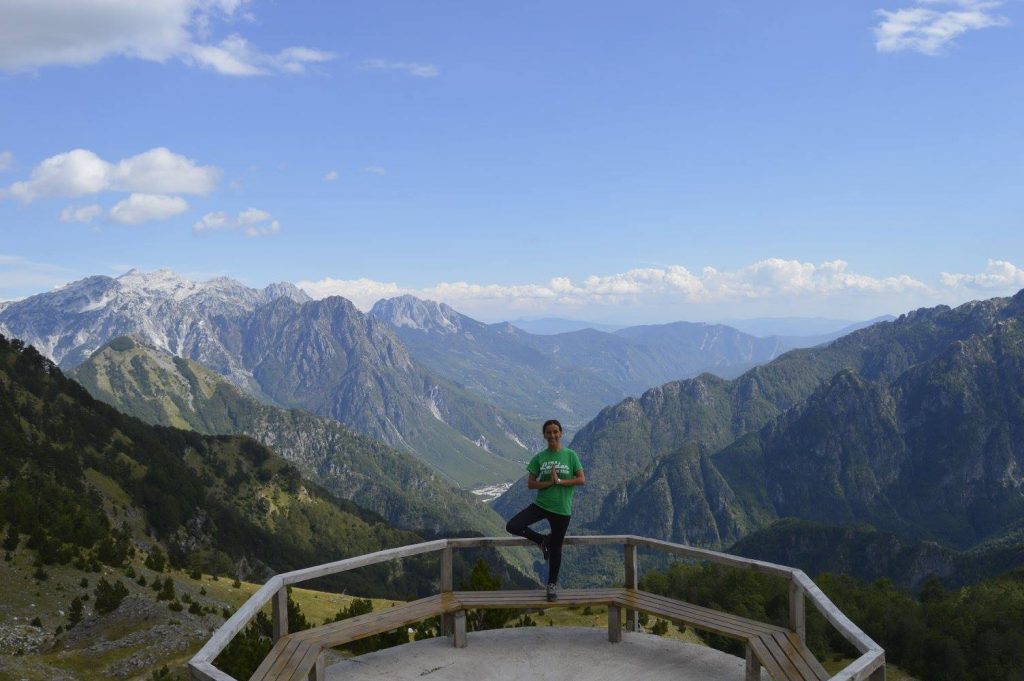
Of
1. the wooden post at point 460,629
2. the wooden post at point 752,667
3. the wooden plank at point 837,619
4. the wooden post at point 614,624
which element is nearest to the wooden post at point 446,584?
the wooden post at point 460,629

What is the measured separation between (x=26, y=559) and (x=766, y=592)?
38.9 m

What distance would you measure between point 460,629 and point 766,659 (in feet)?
15.1

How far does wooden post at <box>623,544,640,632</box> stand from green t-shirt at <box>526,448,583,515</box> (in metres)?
1.38

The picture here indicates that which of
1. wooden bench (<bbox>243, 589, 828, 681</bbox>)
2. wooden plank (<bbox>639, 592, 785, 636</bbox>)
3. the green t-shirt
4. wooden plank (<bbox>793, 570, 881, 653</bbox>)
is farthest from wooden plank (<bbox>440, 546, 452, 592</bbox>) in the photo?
wooden plank (<bbox>793, 570, 881, 653</bbox>)

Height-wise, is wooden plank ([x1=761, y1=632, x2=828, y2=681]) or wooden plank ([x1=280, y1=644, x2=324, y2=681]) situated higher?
wooden plank ([x1=280, y1=644, x2=324, y2=681])

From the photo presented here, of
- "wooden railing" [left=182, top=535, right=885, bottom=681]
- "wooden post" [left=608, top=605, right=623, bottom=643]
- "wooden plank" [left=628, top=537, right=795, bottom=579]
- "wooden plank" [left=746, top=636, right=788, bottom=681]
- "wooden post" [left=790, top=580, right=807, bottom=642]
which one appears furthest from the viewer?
"wooden post" [left=608, top=605, right=623, bottom=643]

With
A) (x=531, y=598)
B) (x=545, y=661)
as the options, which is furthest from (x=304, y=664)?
(x=531, y=598)

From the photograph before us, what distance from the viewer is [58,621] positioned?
101 feet

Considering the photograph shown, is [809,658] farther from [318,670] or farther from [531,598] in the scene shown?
[318,670]

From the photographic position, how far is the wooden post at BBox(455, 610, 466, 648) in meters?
11.5

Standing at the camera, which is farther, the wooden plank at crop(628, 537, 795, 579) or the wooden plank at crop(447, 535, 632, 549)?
the wooden plank at crop(447, 535, 632, 549)

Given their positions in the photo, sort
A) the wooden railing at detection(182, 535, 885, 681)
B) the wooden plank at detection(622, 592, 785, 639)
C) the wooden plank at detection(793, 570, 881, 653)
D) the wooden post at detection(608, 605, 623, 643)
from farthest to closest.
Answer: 1. the wooden post at detection(608, 605, 623, 643)
2. the wooden plank at detection(622, 592, 785, 639)
3. the wooden plank at detection(793, 570, 881, 653)
4. the wooden railing at detection(182, 535, 885, 681)

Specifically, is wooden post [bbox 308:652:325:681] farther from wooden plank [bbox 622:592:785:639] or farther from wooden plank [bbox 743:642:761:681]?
wooden plank [bbox 743:642:761:681]

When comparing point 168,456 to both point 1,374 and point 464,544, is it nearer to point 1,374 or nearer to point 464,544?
point 1,374
